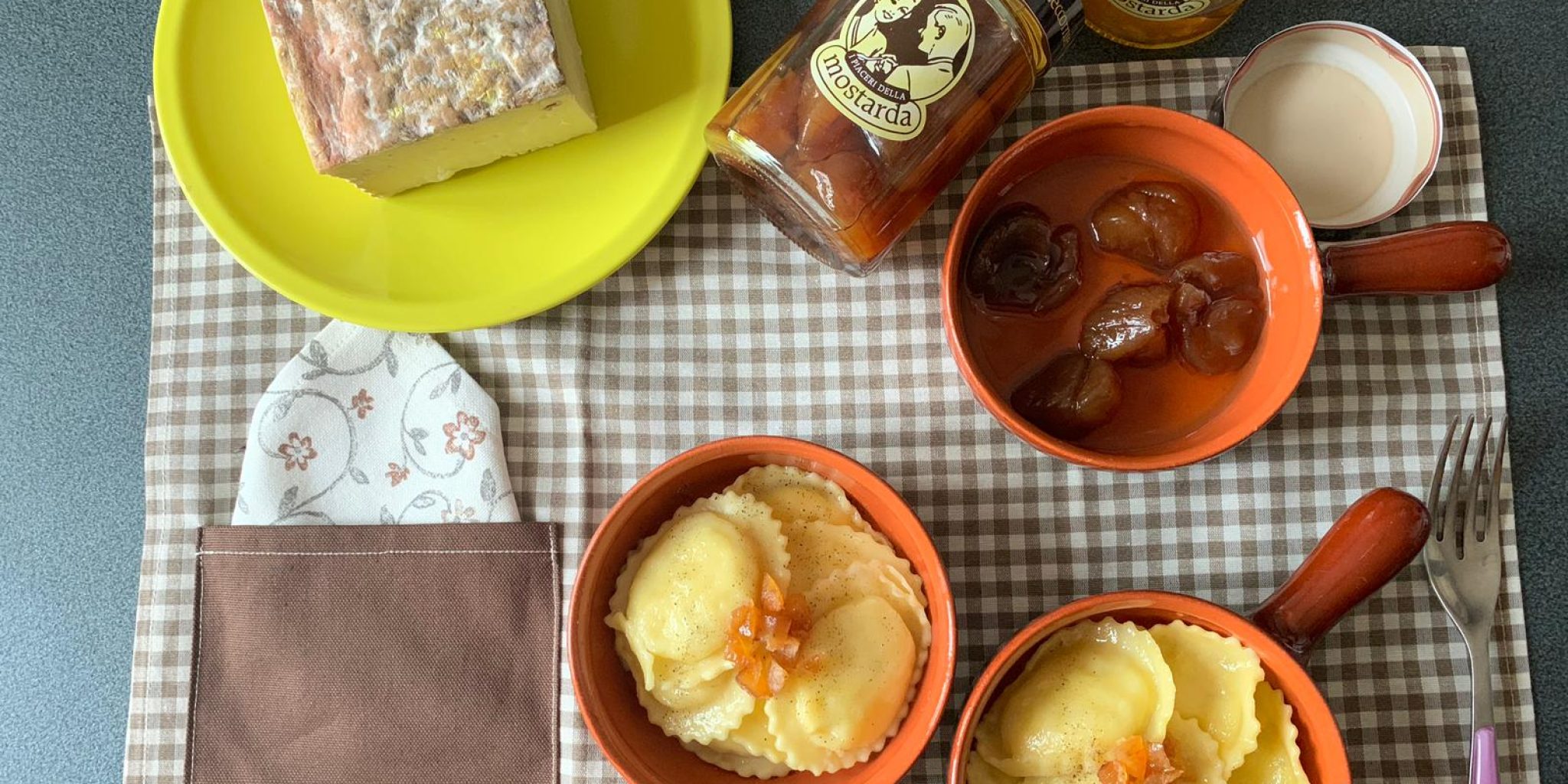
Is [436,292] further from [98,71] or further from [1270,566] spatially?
[1270,566]

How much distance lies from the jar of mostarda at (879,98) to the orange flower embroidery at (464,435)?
477 millimetres

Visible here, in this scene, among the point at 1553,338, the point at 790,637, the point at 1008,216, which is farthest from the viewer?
the point at 1553,338

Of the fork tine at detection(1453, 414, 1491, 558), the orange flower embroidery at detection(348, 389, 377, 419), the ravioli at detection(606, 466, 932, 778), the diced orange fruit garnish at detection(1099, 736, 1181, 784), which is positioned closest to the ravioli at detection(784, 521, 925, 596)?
the ravioli at detection(606, 466, 932, 778)

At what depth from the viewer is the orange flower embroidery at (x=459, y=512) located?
1.33 metres

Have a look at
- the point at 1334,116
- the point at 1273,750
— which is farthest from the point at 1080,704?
the point at 1334,116

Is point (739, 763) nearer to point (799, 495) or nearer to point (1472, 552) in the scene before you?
point (799, 495)

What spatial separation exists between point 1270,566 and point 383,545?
113cm

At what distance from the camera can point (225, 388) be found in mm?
1354

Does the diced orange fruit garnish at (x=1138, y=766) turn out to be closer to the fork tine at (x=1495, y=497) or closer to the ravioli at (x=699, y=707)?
the ravioli at (x=699, y=707)

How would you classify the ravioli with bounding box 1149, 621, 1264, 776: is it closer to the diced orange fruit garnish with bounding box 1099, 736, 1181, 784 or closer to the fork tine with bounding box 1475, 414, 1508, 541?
the diced orange fruit garnish with bounding box 1099, 736, 1181, 784

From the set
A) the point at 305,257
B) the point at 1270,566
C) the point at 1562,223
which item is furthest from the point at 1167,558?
the point at 305,257

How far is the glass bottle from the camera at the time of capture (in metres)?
1.24

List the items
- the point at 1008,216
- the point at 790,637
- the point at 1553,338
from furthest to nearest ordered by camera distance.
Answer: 1. the point at 1553,338
2. the point at 1008,216
3. the point at 790,637

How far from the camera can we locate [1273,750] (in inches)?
45.3
